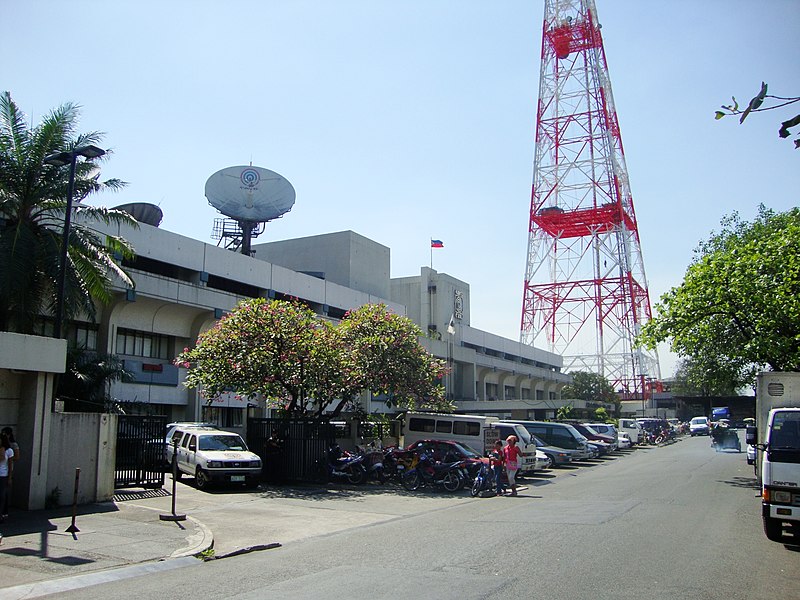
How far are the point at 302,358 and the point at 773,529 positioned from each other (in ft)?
48.3

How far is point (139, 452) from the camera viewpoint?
1822 cm

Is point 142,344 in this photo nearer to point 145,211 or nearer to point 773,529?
→ point 145,211

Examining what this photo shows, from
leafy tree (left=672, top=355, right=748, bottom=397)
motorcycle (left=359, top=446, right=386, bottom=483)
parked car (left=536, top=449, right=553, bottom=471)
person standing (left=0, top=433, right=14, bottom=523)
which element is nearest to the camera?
person standing (left=0, top=433, right=14, bottom=523)

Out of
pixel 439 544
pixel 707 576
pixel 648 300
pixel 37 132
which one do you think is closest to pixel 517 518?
pixel 439 544

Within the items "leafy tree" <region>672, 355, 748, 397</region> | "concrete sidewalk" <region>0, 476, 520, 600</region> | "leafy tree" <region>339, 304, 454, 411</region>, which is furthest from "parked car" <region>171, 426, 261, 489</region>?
"leafy tree" <region>672, 355, 748, 397</region>

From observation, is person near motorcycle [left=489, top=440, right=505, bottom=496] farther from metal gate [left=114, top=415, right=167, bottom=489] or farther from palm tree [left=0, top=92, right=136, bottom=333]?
palm tree [left=0, top=92, right=136, bottom=333]

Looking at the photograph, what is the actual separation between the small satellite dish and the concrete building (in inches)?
153

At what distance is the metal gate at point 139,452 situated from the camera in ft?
59.1

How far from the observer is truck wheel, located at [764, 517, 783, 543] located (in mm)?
10719

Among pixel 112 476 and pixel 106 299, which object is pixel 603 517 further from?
pixel 106 299

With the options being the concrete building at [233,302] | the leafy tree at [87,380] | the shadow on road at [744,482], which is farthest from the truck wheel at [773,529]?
the concrete building at [233,302]

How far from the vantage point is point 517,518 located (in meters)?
13.9

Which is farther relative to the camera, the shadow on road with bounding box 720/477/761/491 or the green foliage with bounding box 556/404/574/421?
the green foliage with bounding box 556/404/574/421

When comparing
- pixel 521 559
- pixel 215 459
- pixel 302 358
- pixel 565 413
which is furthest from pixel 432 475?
pixel 565 413
